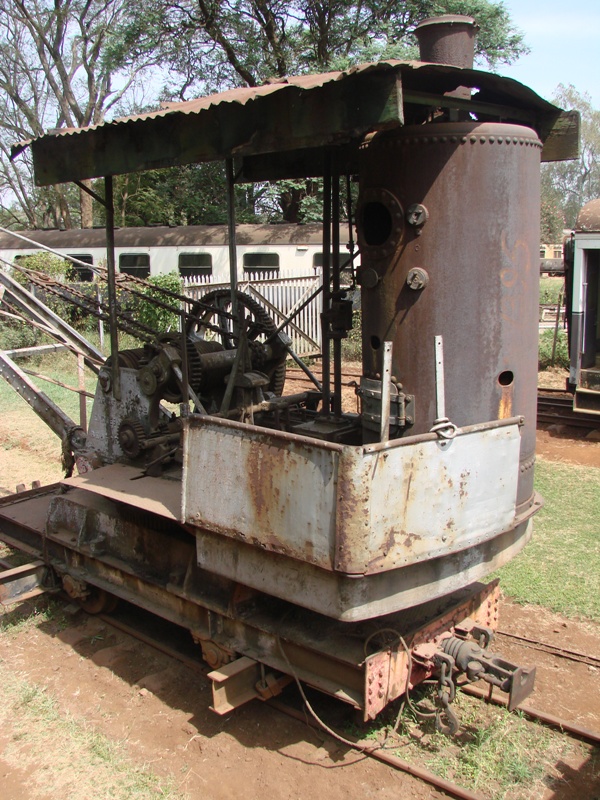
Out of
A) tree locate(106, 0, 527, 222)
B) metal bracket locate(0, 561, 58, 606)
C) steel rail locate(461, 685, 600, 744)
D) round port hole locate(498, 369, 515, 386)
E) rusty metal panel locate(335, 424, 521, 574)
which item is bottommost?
steel rail locate(461, 685, 600, 744)

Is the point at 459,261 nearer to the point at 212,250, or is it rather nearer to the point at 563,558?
the point at 563,558

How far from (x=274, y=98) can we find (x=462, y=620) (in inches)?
124

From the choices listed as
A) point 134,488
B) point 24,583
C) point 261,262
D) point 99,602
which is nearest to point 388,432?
point 134,488

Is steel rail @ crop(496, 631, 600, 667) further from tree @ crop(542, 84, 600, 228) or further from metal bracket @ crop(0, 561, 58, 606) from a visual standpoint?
tree @ crop(542, 84, 600, 228)

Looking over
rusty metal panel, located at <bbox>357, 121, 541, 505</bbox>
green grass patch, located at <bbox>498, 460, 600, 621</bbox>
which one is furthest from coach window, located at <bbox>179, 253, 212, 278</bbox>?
rusty metal panel, located at <bbox>357, 121, 541, 505</bbox>

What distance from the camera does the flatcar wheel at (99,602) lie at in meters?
5.72

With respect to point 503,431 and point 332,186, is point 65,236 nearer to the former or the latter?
point 332,186

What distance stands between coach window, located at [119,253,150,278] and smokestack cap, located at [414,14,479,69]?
54.9 feet

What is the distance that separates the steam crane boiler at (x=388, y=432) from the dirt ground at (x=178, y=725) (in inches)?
12.2

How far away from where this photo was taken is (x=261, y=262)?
64.3 ft

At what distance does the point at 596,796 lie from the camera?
3.78 m

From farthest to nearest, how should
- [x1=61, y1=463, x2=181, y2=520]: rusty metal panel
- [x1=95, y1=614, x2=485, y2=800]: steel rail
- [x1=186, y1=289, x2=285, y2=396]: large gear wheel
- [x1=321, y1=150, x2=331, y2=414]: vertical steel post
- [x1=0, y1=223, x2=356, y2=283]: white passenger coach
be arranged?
1. [x1=0, y1=223, x2=356, y2=283]: white passenger coach
2. [x1=186, y1=289, x2=285, y2=396]: large gear wheel
3. [x1=321, y1=150, x2=331, y2=414]: vertical steel post
4. [x1=61, y1=463, x2=181, y2=520]: rusty metal panel
5. [x1=95, y1=614, x2=485, y2=800]: steel rail

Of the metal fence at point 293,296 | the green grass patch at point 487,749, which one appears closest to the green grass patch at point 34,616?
the green grass patch at point 487,749

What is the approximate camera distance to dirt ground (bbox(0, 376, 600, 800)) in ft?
12.9
